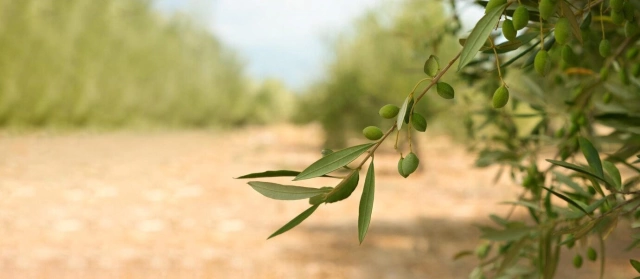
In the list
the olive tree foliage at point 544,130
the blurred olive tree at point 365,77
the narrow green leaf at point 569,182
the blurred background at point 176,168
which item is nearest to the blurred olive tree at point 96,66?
the blurred background at point 176,168

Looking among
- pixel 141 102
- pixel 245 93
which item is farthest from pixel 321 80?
pixel 245 93

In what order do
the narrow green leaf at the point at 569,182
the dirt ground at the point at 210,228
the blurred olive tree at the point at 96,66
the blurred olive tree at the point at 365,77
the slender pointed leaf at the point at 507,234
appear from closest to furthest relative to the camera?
1. the narrow green leaf at the point at 569,182
2. the slender pointed leaf at the point at 507,234
3. the dirt ground at the point at 210,228
4. the blurred olive tree at the point at 365,77
5. the blurred olive tree at the point at 96,66

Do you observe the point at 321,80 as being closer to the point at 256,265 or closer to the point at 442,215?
the point at 442,215

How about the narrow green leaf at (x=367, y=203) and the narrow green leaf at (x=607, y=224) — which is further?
the narrow green leaf at (x=607, y=224)

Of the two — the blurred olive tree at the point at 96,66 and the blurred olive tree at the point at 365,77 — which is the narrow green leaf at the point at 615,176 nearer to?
the blurred olive tree at the point at 365,77

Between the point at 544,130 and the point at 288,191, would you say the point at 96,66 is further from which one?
the point at 288,191

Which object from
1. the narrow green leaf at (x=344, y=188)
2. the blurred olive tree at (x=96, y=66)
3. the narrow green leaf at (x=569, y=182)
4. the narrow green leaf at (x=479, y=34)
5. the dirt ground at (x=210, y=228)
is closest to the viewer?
the narrow green leaf at (x=479, y=34)

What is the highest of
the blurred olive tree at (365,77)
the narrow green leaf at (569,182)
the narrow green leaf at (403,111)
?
the blurred olive tree at (365,77)

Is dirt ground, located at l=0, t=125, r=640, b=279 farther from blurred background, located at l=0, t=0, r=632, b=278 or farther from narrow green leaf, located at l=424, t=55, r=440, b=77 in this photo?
narrow green leaf, located at l=424, t=55, r=440, b=77
